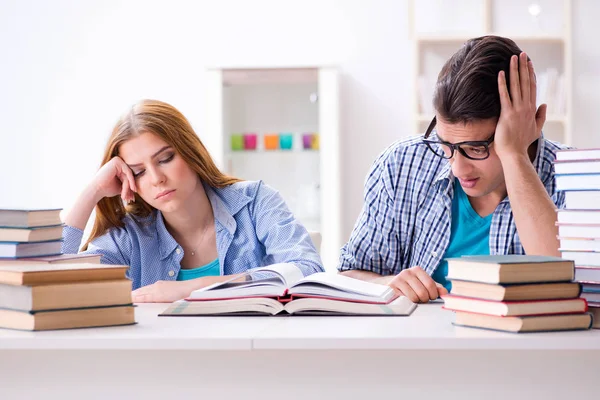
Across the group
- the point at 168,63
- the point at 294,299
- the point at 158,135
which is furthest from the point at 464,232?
the point at 168,63

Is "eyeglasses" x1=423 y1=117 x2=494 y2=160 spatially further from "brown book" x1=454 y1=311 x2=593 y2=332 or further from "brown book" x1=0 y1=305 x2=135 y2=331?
"brown book" x1=0 y1=305 x2=135 y2=331

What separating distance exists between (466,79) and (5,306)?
113 centimetres

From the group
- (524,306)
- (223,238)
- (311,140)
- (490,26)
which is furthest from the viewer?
(490,26)

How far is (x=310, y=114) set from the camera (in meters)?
4.72

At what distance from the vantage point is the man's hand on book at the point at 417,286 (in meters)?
1.72

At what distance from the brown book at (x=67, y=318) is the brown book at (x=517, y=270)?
59 cm

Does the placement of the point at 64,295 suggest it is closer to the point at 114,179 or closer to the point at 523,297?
the point at 523,297

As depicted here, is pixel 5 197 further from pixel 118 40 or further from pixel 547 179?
pixel 547 179

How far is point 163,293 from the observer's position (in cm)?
182

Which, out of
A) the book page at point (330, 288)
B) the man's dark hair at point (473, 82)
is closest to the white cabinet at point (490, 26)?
the man's dark hair at point (473, 82)

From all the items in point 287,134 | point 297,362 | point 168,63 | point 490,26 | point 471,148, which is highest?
point 490,26

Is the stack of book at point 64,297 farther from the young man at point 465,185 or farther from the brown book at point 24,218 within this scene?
the young man at point 465,185

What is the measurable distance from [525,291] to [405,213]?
96cm

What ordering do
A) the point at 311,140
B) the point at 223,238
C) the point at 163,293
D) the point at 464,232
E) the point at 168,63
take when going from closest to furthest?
the point at 163,293, the point at 464,232, the point at 223,238, the point at 311,140, the point at 168,63
